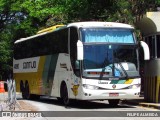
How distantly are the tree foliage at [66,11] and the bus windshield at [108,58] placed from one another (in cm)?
721

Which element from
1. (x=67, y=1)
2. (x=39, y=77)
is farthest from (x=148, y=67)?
(x=67, y=1)

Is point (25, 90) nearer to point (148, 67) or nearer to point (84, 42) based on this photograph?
point (148, 67)

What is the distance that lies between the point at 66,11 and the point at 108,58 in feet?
36.4

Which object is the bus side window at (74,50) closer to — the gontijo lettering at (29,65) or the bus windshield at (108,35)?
the bus windshield at (108,35)

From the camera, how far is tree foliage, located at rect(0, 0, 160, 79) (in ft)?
89.5

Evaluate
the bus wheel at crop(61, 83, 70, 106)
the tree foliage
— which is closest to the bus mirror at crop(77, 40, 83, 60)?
the bus wheel at crop(61, 83, 70, 106)

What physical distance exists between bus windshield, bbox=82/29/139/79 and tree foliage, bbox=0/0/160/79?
7.21 metres

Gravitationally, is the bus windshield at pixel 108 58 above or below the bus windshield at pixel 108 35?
below

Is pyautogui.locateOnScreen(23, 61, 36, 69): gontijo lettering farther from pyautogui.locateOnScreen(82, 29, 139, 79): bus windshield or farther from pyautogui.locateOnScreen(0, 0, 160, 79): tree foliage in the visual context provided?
pyautogui.locateOnScreen(82, 29, 139, 79): bus windshield

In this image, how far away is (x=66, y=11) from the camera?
96.3 ft

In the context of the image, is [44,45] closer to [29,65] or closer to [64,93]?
[29,65]

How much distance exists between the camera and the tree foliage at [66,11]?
27.3 meters

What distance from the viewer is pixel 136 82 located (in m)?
19.1

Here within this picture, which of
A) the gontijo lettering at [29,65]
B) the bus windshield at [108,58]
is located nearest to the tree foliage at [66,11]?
the gontijo lettering at [29,65]
